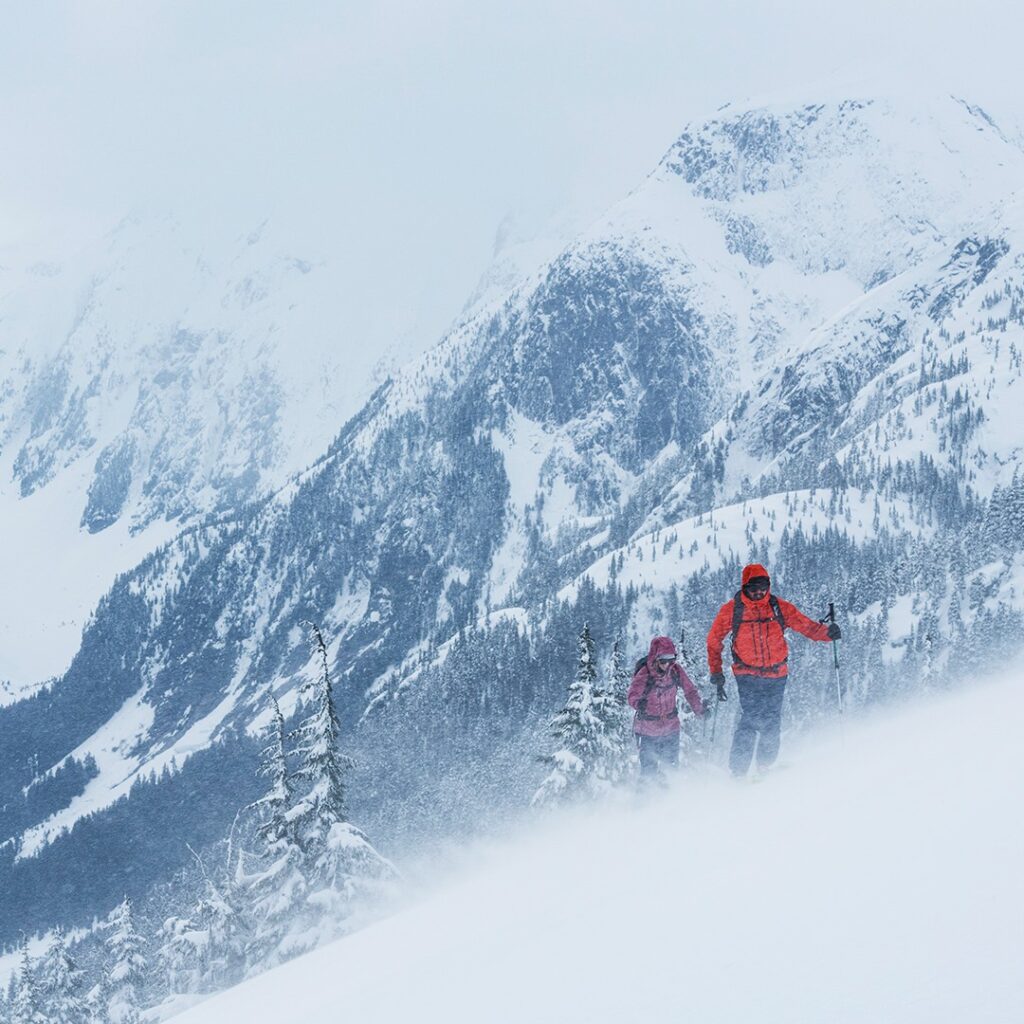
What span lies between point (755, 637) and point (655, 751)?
381 centimetres

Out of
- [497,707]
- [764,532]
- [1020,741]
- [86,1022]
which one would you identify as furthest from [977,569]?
[1020,741]

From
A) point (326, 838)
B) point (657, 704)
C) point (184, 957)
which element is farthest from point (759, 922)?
point (184, 957)

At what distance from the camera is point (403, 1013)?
6.21 metres

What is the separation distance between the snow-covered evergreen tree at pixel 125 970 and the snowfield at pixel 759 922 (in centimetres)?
2812

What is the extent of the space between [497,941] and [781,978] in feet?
9.36

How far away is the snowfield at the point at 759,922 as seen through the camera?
4.52 m

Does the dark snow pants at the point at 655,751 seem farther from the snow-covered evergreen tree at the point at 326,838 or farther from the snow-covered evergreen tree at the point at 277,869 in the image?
the snow-covered evergreen tree at the point at 277,869

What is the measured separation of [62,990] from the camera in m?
33.8

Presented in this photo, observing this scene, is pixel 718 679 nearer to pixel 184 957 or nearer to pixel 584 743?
pixel 584 743

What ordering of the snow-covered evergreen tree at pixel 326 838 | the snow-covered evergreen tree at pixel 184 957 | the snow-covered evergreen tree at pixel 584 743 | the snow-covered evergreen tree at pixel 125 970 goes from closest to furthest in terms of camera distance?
the snow-covered evergreen tree at pixel 326 838
the snow-covered evergreen tree at pixel 184 957
the snow-covered evergreen tree at pixel 584 743
the snow-covered evergreen tree at pixel 125 970

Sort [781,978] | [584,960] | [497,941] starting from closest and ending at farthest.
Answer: [781,978] < [584,960] < [497,941]

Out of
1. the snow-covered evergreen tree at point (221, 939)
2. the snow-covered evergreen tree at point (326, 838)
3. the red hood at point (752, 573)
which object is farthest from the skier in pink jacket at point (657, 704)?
the snow-covered evergreen tree at point (221, 939)

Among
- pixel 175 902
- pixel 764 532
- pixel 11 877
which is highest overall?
pixel 764 532

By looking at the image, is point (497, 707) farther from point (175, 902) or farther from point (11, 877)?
point (11, 877)
